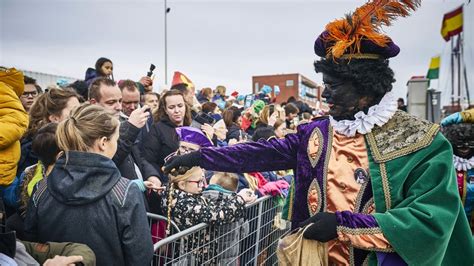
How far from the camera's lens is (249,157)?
2383 millimetres

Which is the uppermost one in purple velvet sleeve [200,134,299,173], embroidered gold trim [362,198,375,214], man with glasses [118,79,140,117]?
man with glasses [118,79,140,117]

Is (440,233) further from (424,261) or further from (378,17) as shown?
(378,17)

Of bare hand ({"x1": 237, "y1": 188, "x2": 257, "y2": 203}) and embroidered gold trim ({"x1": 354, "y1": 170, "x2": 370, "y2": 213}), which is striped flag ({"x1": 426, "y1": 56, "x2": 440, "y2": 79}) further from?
embroidered gold trim ({"x1": 354, "y1": 170, "x2": 370, "y2": 213})

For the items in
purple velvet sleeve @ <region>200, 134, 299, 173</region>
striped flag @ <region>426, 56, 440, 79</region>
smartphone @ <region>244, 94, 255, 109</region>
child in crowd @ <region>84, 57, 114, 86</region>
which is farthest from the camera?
striped flag @ <region>426, 56, 440, 79</region>

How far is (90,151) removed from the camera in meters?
1.89

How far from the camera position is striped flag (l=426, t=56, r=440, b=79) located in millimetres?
17156

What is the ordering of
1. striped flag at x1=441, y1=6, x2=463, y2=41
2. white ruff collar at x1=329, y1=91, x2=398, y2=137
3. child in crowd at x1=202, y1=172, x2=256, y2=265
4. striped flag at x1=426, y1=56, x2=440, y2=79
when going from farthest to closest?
1. striped flag at x1=426, y1=56, x2=440, y2=79
2. striped flag at x1=441, y1=6, x2=463, y2=41
3. child in crowd at x1=202, y1=172, x2=256, y2=265
4. white ruff collar at x1=329, y1=91, x2=398, y2=137

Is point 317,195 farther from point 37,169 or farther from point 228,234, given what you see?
point 37,169

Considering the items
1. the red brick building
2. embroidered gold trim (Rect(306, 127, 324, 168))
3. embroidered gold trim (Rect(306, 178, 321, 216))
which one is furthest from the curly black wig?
the red brick building

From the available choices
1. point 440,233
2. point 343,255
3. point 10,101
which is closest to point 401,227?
point 440,233

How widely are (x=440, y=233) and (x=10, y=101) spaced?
2728 millimetres

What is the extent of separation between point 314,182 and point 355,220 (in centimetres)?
33

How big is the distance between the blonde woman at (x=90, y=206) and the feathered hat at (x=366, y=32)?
1.33 m

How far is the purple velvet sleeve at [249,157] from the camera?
237 centimetres
